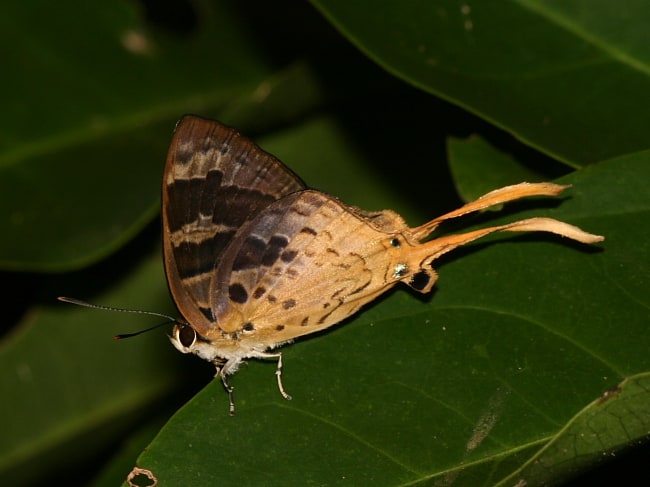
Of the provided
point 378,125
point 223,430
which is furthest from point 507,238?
point 378,125

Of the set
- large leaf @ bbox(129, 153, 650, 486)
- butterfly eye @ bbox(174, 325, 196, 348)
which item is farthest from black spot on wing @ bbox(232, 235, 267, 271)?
large leaf @ bbox(129, 153, 650, 486)

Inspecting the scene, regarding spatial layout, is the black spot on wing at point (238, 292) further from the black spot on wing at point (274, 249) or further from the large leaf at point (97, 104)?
the large leaf at point (97, 104)

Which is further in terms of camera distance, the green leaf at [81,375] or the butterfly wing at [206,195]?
the green leaf at [81,375]

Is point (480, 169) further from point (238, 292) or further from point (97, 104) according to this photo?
point (97, 104)

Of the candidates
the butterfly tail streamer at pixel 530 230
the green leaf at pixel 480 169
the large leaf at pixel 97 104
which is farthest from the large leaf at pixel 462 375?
the large leaf at pixel 97 104

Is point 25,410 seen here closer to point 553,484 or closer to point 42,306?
point 42,306

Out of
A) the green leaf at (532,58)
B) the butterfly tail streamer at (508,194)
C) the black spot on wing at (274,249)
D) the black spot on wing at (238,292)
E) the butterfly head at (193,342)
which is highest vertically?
the green leaf at (532,58)

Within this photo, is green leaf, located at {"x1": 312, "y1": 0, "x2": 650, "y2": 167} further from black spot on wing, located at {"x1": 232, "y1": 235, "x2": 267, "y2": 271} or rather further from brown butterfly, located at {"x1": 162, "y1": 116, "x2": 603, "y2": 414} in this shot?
black spot on wing, located at {"x1": 232, "y1": 235, "x2": 267, "y2": 271}

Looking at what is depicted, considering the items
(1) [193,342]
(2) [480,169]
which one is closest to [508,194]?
(2) [480,169]
